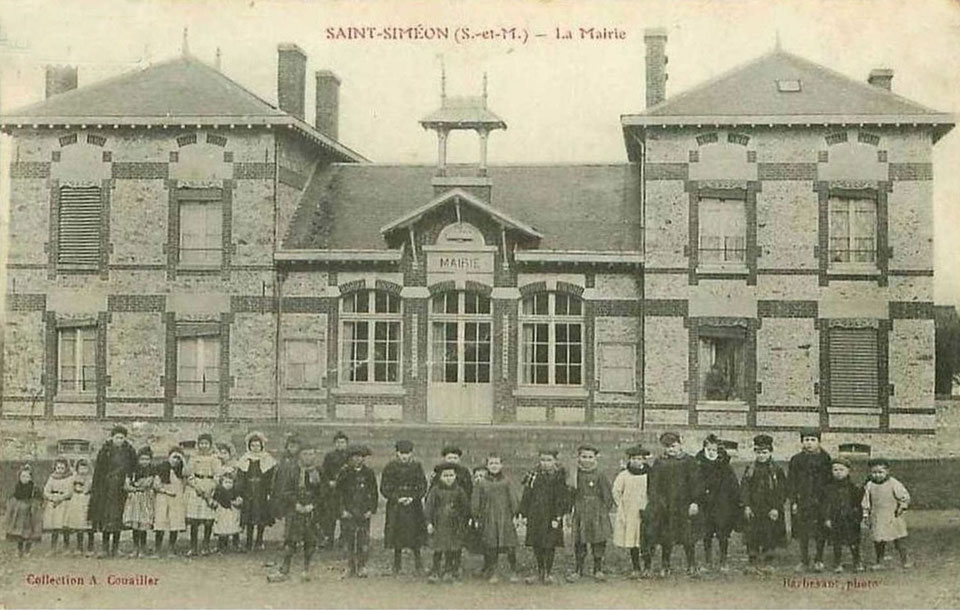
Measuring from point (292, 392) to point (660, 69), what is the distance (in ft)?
22.9

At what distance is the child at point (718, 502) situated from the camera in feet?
36.1

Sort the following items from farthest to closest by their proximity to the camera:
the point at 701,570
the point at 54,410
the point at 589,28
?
the point at 54,410
the point at 589,28
the point at 701,570

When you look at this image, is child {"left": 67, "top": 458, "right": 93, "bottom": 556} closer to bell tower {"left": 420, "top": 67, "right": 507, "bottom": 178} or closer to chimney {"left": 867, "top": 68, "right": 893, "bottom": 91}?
bell tower {"left": 420, "top": 67, "right": 507, "bottom": 178}

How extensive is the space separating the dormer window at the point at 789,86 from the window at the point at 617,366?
14.0 ft

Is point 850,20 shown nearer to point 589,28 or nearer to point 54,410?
point 589,28

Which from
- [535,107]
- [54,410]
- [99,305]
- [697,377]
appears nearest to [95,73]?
[99,305]

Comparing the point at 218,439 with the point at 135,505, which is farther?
the point at 218,439

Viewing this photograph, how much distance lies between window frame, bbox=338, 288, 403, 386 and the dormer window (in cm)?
631

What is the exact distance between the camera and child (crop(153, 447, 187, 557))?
1173cm

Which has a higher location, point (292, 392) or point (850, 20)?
point (850, 20)

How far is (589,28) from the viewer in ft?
40.0

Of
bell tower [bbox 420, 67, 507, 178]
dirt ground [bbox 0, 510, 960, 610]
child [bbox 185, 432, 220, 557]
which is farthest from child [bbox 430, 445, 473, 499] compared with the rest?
bell tower [bbox 420, 67, 507, 178]

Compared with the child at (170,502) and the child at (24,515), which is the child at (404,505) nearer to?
the child at (170,502)

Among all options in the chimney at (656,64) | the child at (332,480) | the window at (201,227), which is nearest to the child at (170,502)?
the child at (332,480)
